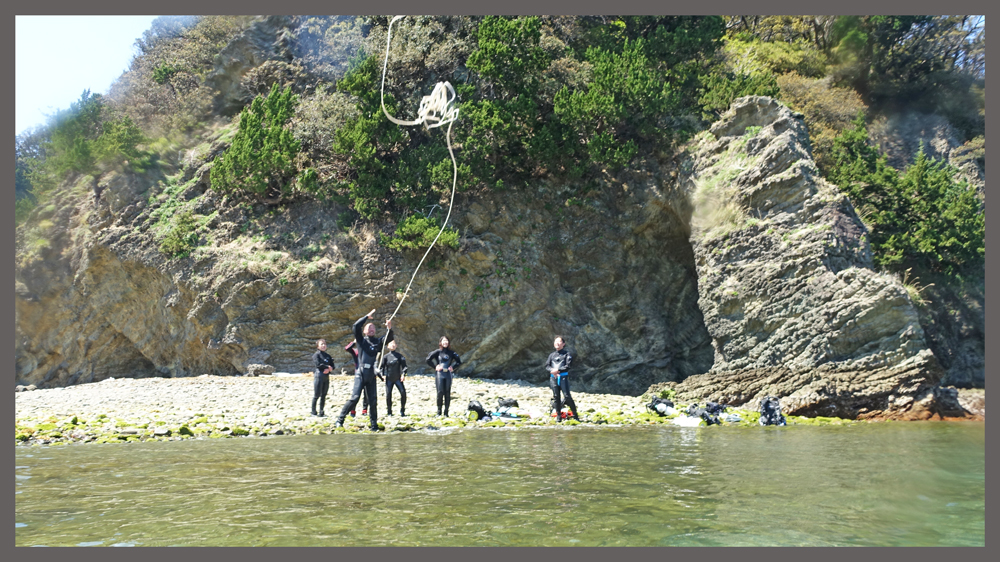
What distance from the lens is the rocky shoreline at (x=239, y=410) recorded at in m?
11.9

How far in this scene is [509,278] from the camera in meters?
23.8

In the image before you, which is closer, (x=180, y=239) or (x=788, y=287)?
(x=788, y=287)

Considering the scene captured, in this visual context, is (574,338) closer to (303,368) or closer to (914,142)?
(303,368)

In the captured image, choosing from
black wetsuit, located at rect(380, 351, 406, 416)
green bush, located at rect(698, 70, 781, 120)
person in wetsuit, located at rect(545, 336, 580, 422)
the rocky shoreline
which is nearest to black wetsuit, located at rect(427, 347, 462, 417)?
the rocky shoreline

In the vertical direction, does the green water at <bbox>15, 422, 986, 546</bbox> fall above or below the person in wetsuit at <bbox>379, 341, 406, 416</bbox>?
below

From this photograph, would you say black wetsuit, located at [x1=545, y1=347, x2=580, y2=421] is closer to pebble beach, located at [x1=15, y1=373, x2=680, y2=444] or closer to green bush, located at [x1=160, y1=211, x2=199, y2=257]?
pebble beach, located at [x1=15, y1=373, x2=680, y2=444]

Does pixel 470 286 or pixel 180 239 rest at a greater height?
pixel 180 239

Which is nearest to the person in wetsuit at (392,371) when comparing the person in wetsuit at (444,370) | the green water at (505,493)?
the person in wetsuit at (444,370)

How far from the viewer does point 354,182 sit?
2473cm

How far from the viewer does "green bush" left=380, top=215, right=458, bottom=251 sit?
→ 902 inches

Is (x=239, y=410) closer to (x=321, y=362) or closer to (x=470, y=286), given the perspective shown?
(x=321, y=362)

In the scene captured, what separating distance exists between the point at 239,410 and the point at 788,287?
43.8 ft

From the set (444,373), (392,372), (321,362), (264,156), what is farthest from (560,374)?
(264,156)

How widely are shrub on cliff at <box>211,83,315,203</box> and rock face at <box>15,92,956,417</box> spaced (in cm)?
90
